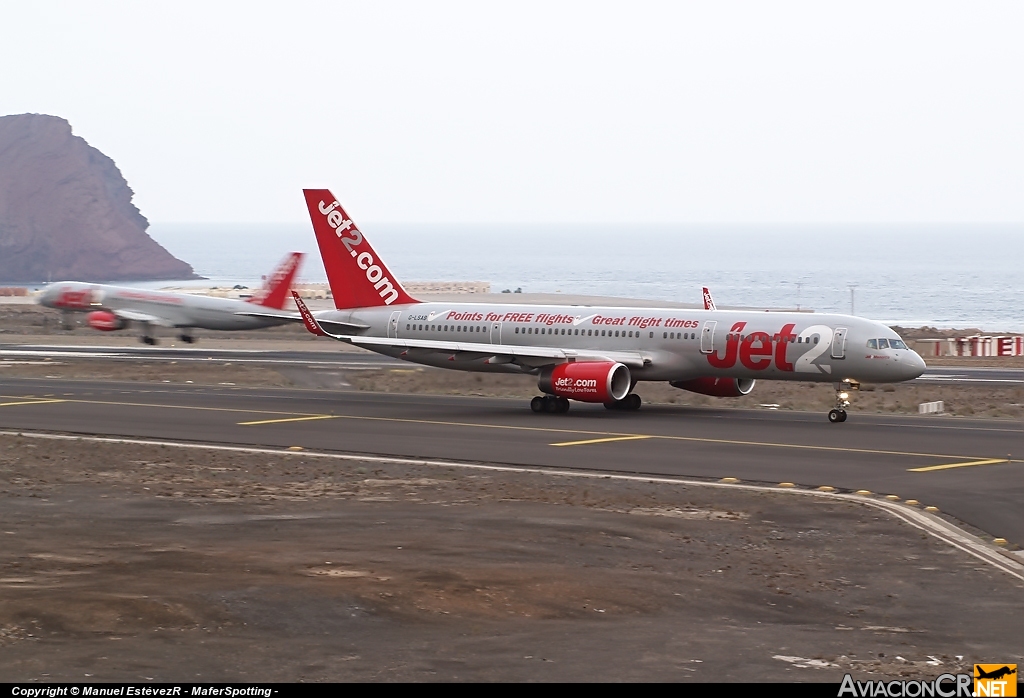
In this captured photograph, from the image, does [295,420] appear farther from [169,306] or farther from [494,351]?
[169,306]

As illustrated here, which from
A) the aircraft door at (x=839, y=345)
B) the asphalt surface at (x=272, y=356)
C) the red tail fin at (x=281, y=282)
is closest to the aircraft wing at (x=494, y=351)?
→ the aircraft door at (x=839, y=345)

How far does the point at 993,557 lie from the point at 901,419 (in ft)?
74.1

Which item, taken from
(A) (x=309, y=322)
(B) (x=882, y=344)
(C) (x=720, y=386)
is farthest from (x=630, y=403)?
(A) (x=309, y=322)

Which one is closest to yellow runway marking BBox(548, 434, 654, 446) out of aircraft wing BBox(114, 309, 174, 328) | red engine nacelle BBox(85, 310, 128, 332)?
aircraft wing BBox(114, 309, 174, 328)

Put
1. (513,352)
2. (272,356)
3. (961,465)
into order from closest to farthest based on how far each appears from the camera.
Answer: (961,465)
(513,352)
(272,356)

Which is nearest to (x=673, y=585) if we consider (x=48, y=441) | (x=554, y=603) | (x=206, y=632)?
(x=554, y=603)

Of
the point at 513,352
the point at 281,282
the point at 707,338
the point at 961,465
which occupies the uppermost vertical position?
the point at 281,282

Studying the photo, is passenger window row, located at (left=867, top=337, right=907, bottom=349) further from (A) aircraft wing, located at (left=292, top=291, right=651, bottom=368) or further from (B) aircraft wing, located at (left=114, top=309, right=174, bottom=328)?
(B) aircraft wing, located at (left=114, top=309, right=174, bottom=328)

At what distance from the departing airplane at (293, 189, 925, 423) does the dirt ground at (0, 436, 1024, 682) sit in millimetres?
14047

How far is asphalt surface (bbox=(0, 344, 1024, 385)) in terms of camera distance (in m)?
64.1

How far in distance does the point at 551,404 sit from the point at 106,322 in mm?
52063

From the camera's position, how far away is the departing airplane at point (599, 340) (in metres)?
42.2

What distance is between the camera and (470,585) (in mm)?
18484

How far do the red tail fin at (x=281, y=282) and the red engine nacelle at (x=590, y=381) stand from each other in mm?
41214
